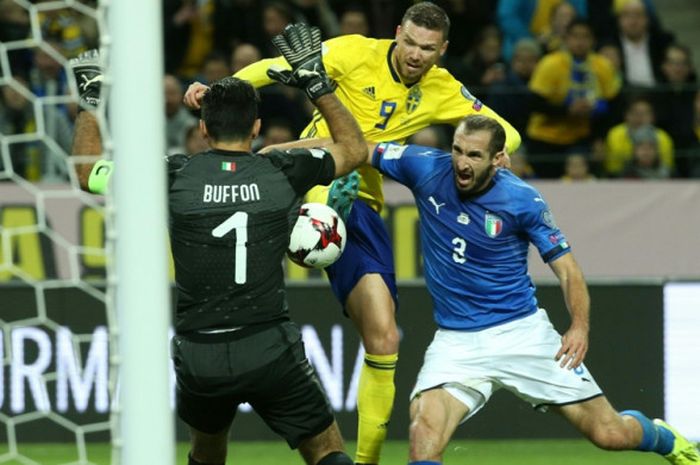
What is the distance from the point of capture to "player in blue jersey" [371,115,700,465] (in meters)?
6.00

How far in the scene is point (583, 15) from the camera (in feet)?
40.2

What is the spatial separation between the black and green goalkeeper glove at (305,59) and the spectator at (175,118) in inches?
201

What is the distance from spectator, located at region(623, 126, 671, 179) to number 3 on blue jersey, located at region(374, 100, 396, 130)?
476 cm

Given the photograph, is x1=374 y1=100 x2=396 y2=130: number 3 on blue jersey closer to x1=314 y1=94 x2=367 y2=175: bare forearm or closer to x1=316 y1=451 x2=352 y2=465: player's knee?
x1=314 y1=94 x2=367 y2=175: bare forearm

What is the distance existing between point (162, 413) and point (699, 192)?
22.5 ft

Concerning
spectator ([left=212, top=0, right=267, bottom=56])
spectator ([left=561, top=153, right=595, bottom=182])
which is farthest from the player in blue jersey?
spectator ([left=212, top=0, right=267, bottom=56])

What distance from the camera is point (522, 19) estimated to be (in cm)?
1215

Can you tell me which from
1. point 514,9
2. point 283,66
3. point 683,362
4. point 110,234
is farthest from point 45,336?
point 514,9

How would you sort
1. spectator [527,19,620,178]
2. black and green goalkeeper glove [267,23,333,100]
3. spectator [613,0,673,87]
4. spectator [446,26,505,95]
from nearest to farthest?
black and green goalkeeper glove [267,23,333,100] → spectator [527,19,620,178] → spectator [446,26,505,95] → spectator [613,0,673,87]

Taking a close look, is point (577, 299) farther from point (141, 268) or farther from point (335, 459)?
point (141, 268)

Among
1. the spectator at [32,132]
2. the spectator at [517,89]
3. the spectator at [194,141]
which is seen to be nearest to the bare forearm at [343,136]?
the spectator at [194,141]

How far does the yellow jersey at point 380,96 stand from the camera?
6.62m

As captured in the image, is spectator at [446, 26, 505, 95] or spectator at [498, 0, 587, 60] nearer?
spectator at [446, 26, 505, 95]

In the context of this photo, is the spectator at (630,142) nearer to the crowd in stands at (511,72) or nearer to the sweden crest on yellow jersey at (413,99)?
the crowd in stands at (511,72)
